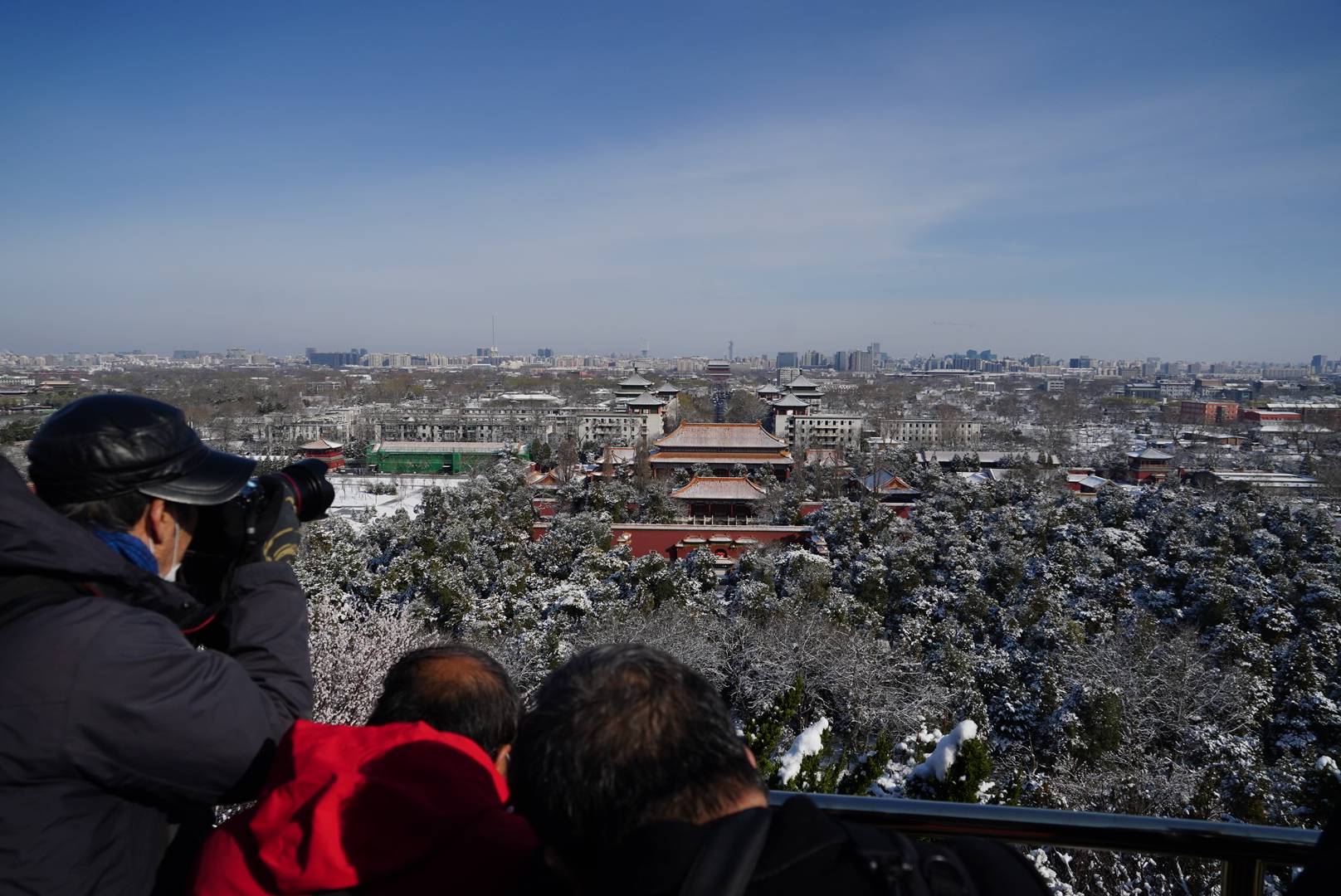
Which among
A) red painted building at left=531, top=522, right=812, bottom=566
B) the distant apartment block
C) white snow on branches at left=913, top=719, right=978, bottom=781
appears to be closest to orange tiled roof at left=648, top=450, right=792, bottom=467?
red painted building at left=531, top=522, right=812, bottom=566

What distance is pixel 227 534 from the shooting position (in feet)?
3.54

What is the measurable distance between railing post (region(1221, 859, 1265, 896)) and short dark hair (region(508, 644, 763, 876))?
0.95 metres

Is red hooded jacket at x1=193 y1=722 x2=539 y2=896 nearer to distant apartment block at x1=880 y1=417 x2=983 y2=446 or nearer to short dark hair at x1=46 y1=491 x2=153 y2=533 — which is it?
short dark hair at x1=46 y1=491 x2=153 y2=533

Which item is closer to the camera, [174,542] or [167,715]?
[167,715]

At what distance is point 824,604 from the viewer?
8688 millimetres

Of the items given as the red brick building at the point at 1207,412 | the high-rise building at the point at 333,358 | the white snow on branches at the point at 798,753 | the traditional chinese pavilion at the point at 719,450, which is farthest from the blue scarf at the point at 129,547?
the high-rise building at the point at 333,358

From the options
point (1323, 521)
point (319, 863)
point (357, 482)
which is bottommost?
point (357, 482)

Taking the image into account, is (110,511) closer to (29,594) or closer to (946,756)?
(29,594)

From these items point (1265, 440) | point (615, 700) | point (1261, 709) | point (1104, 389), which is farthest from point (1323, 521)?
point (1104, 389)

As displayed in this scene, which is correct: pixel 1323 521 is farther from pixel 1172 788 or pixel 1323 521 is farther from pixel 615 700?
pixel 615 700

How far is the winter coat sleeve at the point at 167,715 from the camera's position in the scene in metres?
0.80

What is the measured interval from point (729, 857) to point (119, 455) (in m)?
0.82

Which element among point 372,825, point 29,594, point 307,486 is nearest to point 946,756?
point 307,486

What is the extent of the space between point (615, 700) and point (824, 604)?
27.3 ft
